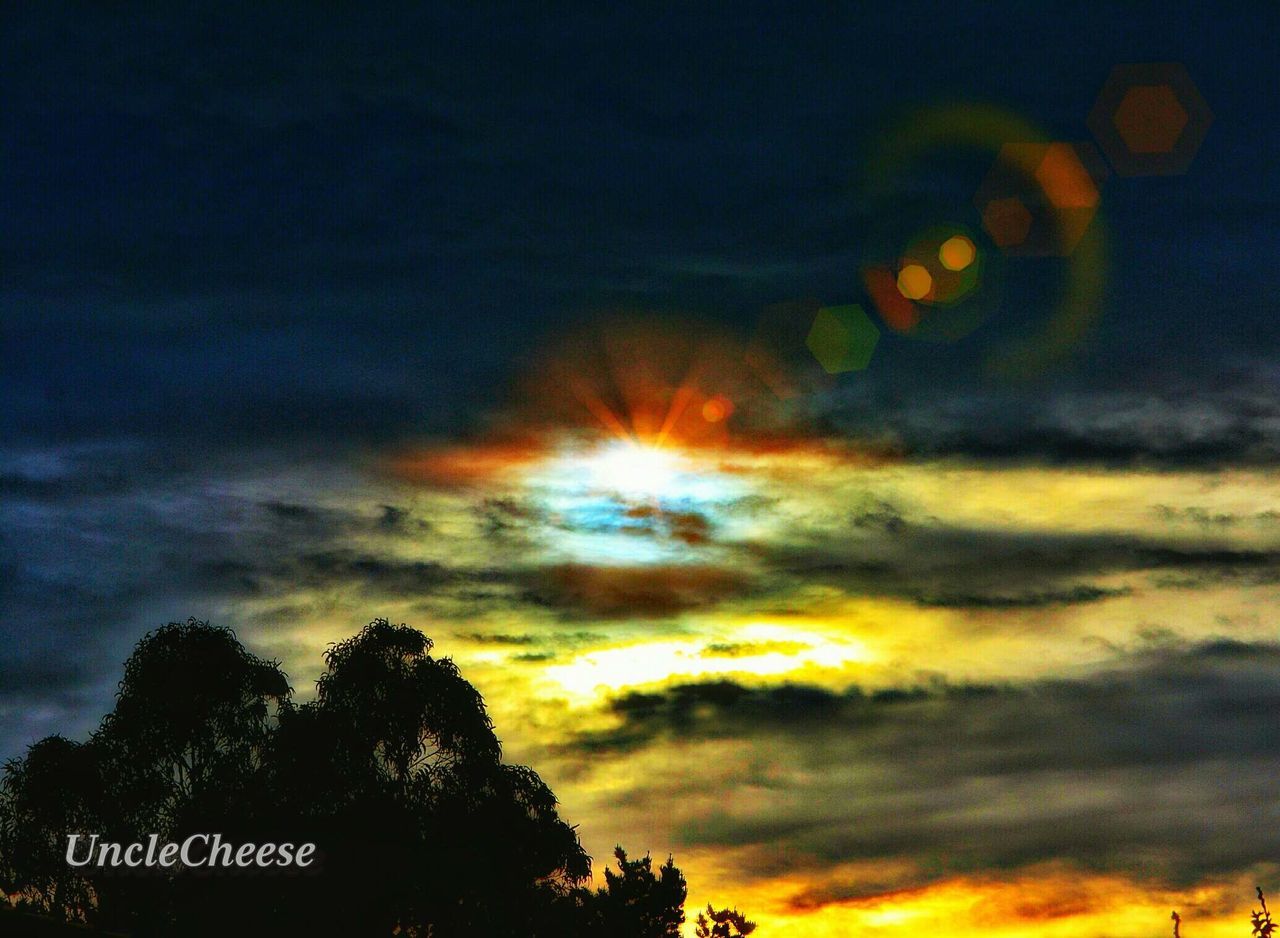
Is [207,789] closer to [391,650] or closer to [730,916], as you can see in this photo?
[391,650]

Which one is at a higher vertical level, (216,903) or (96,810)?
(96,810)

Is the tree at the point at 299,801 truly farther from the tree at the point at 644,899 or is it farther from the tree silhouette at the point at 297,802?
the tree at the point at 644,899

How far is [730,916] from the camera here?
14450 centimetres

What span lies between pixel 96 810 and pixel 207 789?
6222 mm

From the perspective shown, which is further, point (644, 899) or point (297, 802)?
point (644, 899)

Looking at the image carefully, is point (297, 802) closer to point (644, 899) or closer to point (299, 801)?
point (299, 801)

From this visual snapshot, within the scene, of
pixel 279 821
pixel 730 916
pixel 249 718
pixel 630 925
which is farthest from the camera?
pixel 730 916

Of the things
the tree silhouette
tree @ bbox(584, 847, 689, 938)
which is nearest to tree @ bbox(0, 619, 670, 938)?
the tree silhouette

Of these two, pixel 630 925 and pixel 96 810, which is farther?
pixel 630 925

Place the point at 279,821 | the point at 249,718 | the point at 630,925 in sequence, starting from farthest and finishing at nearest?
the point at 630,925 < the point at 249,718 < the point at 279,821

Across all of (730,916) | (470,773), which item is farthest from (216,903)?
(730,916)

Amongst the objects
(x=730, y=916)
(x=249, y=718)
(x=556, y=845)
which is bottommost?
(x=556, y=845)

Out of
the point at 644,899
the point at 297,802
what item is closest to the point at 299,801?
the point at 297,802

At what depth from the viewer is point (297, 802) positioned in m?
63.7
